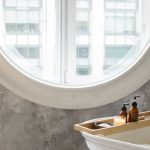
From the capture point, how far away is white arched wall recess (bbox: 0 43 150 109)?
1769mm

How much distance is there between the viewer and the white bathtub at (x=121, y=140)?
1274 mm

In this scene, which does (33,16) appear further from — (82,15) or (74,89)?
(74,89)

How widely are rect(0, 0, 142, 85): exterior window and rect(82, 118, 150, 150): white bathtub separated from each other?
1.53 ft

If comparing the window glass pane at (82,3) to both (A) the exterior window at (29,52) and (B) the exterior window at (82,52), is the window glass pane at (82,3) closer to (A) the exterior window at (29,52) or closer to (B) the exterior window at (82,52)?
(B) the exterior window at (82,52)

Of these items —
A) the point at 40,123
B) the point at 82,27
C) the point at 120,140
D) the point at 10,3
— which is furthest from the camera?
the point at 82,27

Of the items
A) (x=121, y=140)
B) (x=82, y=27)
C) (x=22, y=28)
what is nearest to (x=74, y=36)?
(x=82, y=27)

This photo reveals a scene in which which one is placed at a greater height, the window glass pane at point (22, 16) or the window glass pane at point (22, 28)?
the window glass pane at point (22, 16)

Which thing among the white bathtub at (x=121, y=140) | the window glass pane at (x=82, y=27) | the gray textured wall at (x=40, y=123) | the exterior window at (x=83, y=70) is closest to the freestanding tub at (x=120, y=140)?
the white bathtub at (x=121, y=140)

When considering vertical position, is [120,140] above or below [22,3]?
below

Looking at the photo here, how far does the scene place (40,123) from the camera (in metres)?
1.83

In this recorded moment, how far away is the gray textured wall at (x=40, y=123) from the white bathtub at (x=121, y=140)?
12.2 inches

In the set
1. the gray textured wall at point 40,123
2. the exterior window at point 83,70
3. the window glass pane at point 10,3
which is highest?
the window glass pane at point 10,3

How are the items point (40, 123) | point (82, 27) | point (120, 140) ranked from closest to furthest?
point (120, 140), point (40, 123), point (82, 27)

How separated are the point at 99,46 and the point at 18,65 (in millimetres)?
496
